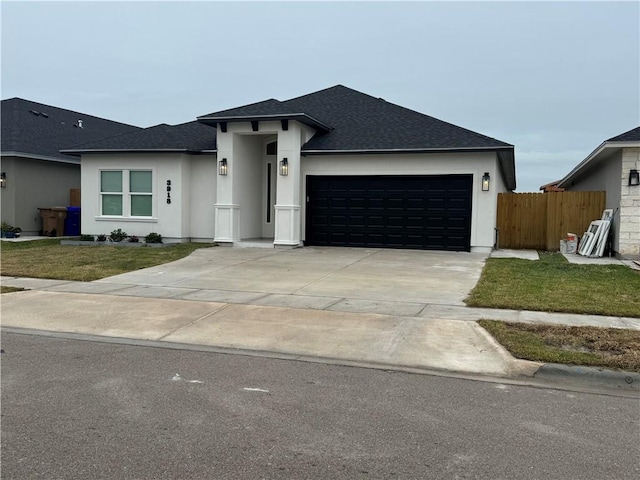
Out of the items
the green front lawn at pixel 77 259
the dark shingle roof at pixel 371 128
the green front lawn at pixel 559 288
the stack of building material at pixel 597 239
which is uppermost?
the dark shingle roof at pixel 371 128

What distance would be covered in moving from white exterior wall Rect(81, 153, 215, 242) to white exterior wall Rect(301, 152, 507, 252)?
5.52 metres

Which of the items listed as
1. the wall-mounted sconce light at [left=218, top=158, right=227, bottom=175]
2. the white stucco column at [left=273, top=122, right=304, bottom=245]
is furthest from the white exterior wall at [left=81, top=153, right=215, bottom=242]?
the white stucco column at [left=273, top=122, right=304, bottom=245]

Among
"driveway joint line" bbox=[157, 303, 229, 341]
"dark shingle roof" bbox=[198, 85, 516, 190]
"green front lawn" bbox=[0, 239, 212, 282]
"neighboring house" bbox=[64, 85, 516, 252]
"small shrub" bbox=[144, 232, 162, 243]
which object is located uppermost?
"dark shingle roof" bbox=[198, 85, 516, 190]

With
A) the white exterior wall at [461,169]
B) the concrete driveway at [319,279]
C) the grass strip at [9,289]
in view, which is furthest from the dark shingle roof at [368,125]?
the grass strip at [9,289]

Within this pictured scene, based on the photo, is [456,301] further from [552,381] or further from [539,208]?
[539,208]

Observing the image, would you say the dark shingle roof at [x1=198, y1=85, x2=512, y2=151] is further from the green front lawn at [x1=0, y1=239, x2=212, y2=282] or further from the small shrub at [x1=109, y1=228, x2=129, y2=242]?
the small shrub at [x1=109, y1=228, x2=129, y2=242]

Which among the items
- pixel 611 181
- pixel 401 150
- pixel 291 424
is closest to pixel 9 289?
pixel 291 424

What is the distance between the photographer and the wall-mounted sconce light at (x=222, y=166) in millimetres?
17703

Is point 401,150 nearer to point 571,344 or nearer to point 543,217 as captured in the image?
point 543,217

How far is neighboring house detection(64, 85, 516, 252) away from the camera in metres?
16.8

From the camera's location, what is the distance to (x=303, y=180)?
1808 cm

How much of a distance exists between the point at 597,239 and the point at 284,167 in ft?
31.7

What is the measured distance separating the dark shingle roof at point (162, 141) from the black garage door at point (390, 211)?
170 inches

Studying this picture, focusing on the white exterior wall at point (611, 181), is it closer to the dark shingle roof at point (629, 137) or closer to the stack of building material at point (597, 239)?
the stack of building material at point (597, 239)
